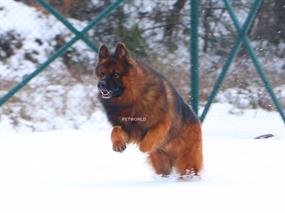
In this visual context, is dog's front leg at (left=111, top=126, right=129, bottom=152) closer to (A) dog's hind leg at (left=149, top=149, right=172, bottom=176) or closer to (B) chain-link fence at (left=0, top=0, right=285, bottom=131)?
(A) dog's hind leg at (left=149, top=149, right=172, bottom=176)

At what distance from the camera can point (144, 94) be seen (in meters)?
5.64

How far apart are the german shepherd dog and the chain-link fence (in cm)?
278

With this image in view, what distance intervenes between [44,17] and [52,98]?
1238mm

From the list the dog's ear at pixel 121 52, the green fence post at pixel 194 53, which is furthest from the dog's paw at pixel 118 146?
the green fence post at pixel 194 53

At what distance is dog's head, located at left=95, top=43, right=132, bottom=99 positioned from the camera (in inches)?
213

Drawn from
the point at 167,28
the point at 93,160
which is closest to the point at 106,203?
the point at 93,160

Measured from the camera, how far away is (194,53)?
781 centimetres

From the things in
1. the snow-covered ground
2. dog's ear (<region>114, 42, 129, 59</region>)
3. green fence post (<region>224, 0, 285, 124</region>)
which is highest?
green fence post (<region>224, 0, 285, 124</region>)

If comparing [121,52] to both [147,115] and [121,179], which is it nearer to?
[147,115]

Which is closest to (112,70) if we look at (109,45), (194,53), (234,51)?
(194,53)

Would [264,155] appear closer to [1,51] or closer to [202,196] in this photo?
[202,196]

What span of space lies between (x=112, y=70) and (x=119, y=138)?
50 centimetres

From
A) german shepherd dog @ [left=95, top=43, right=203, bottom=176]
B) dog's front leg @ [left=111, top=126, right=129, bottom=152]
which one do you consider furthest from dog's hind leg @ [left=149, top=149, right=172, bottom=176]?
dog's front leg @ [left=111, top=126, right=129, bottom=152]

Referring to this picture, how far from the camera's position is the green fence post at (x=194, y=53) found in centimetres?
768
